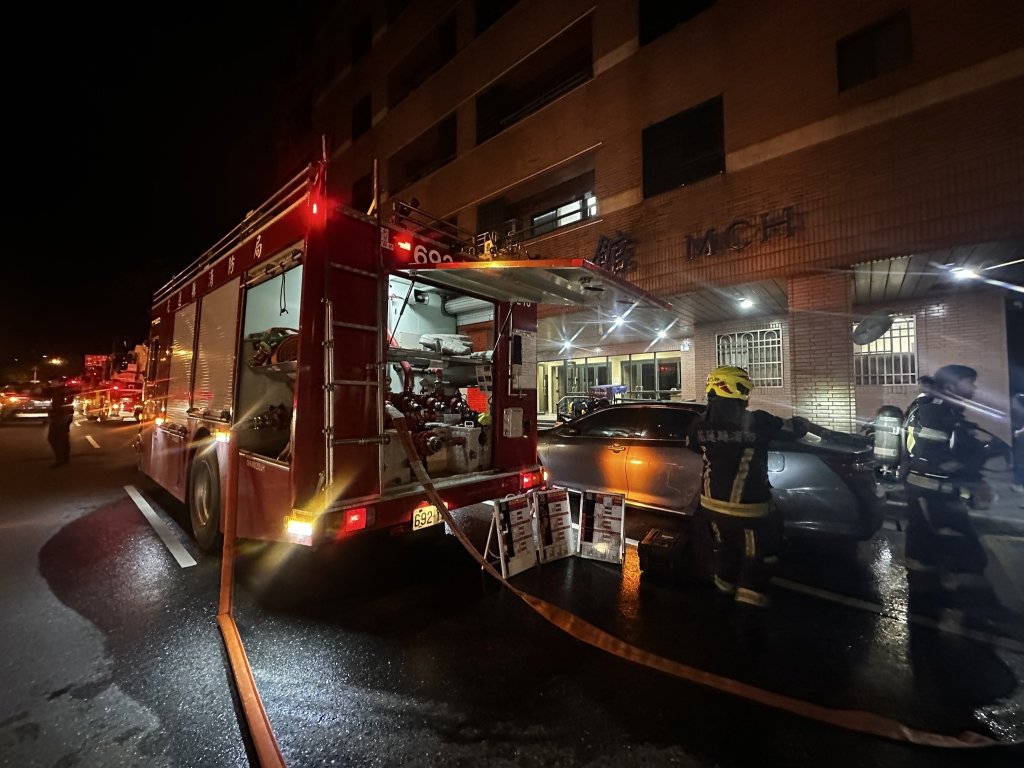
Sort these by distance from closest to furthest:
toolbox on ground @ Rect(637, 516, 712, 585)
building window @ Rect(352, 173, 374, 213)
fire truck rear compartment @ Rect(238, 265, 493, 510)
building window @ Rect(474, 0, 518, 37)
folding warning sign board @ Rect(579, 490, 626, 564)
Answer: toolbox on ground @ Rect(637, 516, 712, 585), fire truck rear compartment @ Rect(238, 265, 493, 510), folding warning sign board @ Rect(579, 490, 626, 564), building window @ Rect(474, 0, 518, 37), building window @ Rect(352, 173, 374, 213)

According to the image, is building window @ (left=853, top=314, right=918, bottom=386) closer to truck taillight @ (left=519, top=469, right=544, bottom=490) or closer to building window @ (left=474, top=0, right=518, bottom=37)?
truck taillight @ (left=519, top=469, right=544, bottom=490)

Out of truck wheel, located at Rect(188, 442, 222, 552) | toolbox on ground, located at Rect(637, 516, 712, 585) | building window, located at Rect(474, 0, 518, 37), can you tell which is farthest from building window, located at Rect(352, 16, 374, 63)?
toolbox on ground, located at Rect(637, 516, 712, 585)

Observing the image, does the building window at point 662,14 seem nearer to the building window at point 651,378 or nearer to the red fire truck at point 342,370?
the building window at point 651,378

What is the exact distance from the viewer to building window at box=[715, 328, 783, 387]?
10.2 m

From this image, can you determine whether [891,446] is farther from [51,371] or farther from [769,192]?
[51,371]

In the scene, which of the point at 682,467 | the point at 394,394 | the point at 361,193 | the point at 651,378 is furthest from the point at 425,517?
the point at 361,193

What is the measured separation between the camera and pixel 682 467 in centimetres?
524

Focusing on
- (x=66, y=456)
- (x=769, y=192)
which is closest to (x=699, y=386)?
(x=769, y=192)

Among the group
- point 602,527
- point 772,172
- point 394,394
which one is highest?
point 772,172

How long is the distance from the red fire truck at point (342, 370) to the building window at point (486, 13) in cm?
1254

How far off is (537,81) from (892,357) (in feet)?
37.3

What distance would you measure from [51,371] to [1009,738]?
281 feet

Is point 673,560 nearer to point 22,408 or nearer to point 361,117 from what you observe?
point 361,117

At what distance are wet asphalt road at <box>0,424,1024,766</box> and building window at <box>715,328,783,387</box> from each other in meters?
6.42
